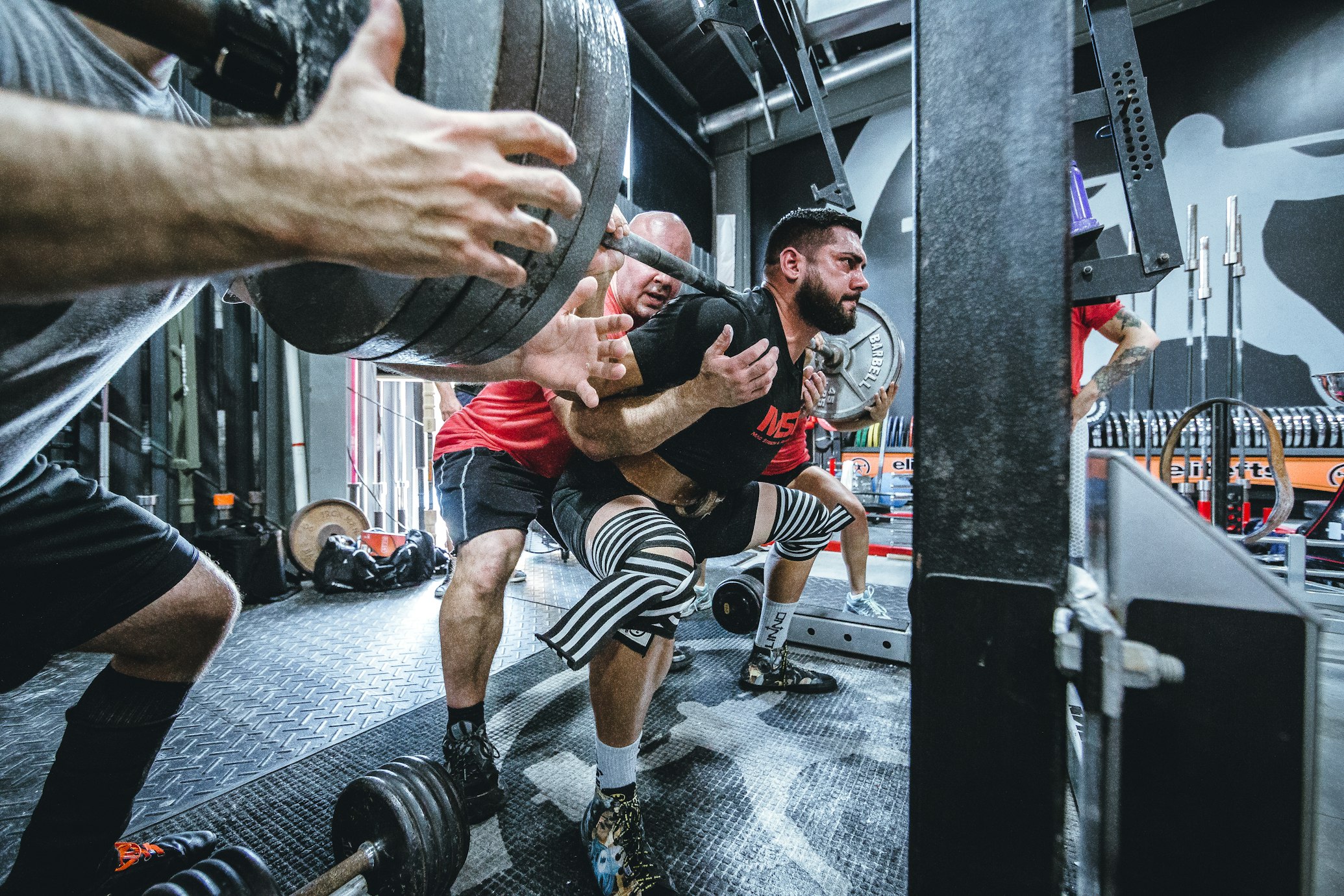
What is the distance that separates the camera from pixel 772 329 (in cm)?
147

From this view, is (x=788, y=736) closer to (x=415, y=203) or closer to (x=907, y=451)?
(x=415, y=203)

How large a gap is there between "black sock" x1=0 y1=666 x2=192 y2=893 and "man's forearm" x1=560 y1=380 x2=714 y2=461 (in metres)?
0.88

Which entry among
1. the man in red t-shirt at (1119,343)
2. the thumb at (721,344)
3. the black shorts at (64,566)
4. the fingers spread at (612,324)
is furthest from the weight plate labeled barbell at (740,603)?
the black shorts at (64,566)

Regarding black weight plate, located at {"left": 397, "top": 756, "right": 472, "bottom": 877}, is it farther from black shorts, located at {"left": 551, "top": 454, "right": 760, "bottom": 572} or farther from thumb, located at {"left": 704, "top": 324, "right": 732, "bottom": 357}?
thumb, located at {"left": 704, "top": 324, "right": 732, "bottom": 357}

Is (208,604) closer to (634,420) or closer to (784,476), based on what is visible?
(634,420)

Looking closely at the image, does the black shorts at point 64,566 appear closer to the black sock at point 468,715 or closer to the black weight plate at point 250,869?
the black weight plate at point 250,869

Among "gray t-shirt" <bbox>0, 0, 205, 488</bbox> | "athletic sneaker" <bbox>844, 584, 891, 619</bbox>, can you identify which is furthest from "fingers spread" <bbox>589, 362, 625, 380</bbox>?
"athletic sneaker" <bbox>844, 584, 891, 619</bbox>

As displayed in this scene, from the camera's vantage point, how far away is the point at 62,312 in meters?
0.60

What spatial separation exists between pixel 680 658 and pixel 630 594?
3.41ft

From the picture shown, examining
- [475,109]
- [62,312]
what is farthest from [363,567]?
[475,109]

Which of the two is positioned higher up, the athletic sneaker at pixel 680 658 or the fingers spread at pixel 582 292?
the fingers spread at pixel 582 292

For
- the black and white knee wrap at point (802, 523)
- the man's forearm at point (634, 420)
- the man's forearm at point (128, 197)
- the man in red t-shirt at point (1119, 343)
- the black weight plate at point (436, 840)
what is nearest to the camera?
the man's forearm at point (128, 197)

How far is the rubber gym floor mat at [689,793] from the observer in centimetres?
102

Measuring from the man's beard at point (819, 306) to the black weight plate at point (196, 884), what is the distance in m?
1.62
